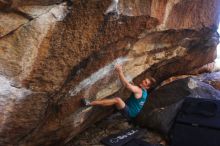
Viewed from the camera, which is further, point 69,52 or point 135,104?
point 135,104

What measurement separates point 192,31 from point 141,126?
47.1 inches

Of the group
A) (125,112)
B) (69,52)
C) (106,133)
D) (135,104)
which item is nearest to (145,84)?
(135,104)

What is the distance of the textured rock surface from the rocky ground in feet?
0.35

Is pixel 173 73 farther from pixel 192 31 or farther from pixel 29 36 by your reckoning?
pixel 29 36

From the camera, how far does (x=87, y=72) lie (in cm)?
280

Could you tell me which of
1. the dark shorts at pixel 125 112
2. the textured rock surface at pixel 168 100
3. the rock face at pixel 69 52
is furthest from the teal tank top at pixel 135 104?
the rock face at pixel 69 52

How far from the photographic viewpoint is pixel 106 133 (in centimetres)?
376

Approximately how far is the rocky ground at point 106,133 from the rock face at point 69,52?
15cm

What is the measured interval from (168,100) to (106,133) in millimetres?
803

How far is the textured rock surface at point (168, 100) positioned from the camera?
3775 mm

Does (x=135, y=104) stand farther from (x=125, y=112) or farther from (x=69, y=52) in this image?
(x=69, y=52)

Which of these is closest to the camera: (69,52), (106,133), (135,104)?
(69,52)

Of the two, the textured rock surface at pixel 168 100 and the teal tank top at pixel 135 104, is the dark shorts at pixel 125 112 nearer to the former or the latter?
the teal tank top at pixel 135 104

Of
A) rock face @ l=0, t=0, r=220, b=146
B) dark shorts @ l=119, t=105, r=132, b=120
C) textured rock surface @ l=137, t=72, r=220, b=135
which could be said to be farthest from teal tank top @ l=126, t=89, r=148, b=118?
rock face @ l=0, t=0, r=220, b=146
